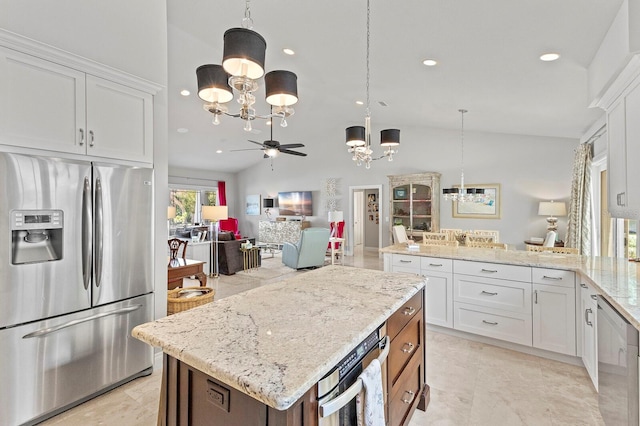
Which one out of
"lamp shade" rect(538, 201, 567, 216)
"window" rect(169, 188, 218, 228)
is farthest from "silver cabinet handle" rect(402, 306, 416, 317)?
"window" rect(169, 188, 218, 228)

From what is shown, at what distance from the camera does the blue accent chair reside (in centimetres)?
632

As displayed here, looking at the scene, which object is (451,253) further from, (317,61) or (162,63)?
(162,63)

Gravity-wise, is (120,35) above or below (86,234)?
above

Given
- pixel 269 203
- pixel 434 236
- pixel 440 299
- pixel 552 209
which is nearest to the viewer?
pixel 440 299

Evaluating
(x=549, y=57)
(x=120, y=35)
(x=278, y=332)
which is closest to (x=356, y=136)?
(x=549, y=57)

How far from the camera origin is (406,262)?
3387 millimetres

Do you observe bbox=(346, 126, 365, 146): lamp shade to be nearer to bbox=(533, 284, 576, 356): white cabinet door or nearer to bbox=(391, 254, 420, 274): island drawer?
bbox=(391, 254, 420, 274): island drawer

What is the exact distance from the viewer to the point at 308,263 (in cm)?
656

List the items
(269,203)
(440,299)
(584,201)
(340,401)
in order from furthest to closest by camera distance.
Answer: (269,203), (584,201), (440,299), (340,401)

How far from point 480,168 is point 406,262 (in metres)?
4.42

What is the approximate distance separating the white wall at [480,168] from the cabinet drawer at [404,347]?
555 centimetres

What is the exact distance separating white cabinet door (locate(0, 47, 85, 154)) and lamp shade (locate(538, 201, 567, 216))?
6.75 metres

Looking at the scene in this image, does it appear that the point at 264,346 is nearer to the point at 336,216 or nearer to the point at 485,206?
the point at 485,206

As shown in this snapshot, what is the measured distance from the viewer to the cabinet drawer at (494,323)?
2744 mm
